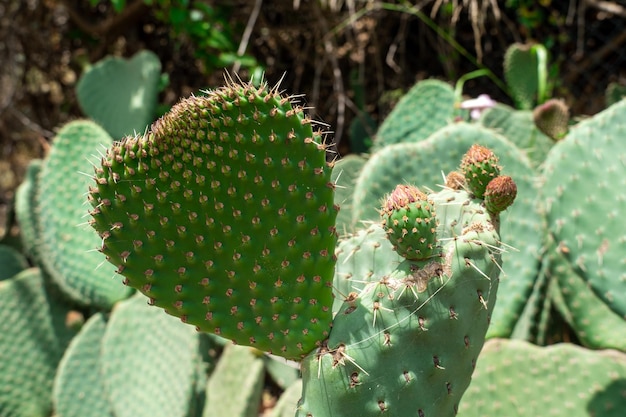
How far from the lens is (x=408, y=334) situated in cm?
96

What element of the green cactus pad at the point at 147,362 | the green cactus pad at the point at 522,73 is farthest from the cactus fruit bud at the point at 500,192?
the green cactus pad at the point at 522,73

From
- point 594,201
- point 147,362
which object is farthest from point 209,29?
point 594,201

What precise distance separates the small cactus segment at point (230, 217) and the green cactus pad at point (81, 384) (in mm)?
1299

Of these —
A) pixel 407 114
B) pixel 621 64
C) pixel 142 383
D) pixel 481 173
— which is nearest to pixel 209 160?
pixel 481 173

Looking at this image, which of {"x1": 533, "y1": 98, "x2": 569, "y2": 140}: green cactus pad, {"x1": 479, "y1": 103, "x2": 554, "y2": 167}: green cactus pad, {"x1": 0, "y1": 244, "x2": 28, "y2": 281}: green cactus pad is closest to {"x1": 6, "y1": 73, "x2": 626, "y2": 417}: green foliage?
{"x1": 533, "y1": 98, "x2": 569, "y2": 140}: green cactus pad

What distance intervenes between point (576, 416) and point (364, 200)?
0.69 meters

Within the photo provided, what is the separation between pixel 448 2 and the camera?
3.07 m

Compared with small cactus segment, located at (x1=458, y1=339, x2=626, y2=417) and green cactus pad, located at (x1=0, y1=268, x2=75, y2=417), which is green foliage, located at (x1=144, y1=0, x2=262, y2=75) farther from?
small cactus segment, located at (x1=458, y1=339, x2=626, y2=417)

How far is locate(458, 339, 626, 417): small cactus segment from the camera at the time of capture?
4.61 feet

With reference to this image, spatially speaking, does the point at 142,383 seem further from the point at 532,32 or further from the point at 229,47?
the point at 532,32

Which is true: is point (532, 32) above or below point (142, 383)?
above

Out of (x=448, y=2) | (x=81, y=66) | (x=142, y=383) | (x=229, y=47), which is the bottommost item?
(x=142, y=383)

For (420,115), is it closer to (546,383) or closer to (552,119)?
(552,119)

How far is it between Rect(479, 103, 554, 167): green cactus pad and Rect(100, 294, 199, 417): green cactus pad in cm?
111
